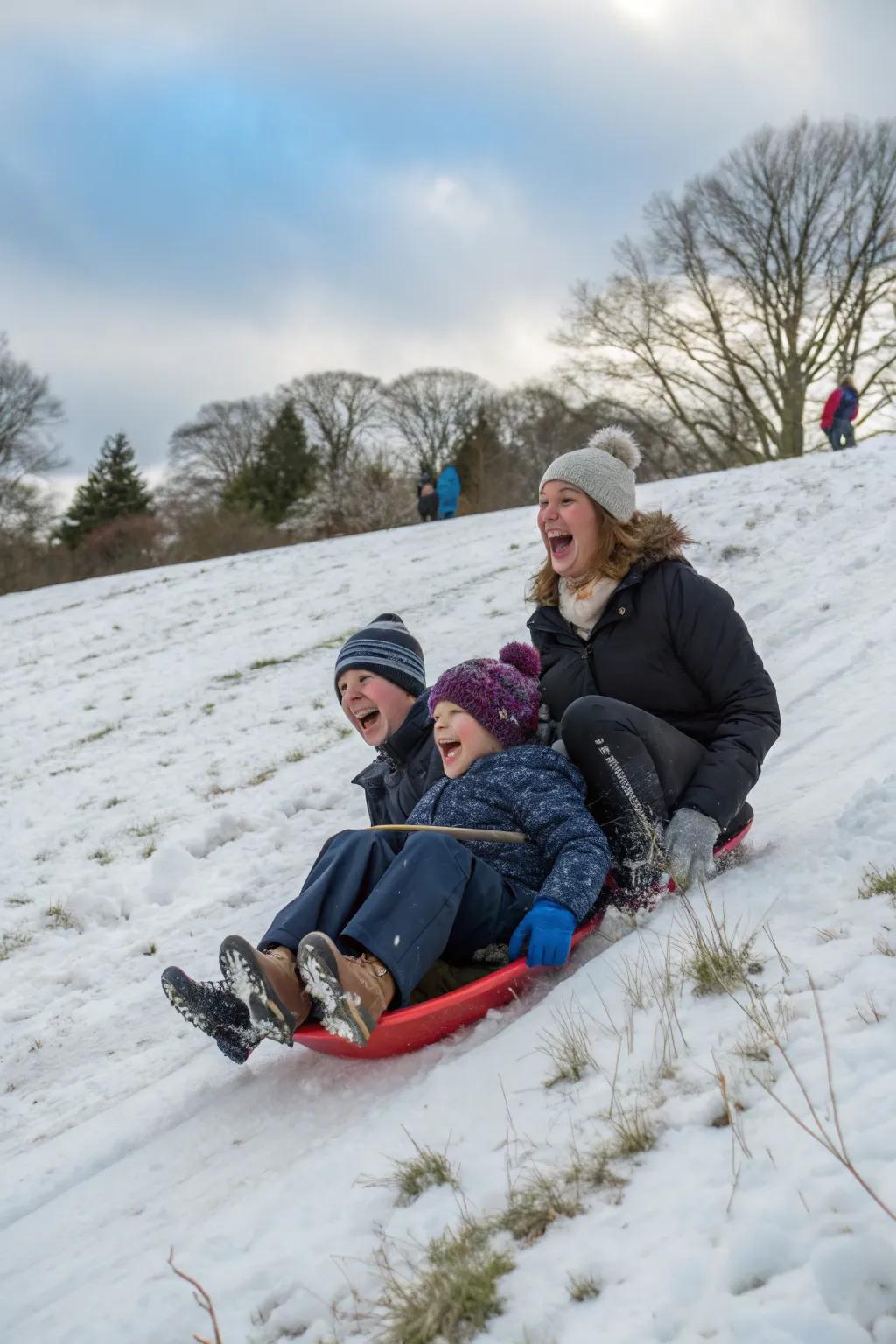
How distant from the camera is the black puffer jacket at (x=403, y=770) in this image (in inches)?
129

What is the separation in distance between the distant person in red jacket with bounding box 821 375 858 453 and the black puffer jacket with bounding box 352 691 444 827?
38.9ft

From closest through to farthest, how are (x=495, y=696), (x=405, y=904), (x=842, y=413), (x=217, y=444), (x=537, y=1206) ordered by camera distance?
(x=537, y=1206)
(x=405, y=904)
(x=495, y=696)
(x=842, y=413)
(x=217, y=444)

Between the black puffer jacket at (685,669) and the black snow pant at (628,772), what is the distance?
0.32ft

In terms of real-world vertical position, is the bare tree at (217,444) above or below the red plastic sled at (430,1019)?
above

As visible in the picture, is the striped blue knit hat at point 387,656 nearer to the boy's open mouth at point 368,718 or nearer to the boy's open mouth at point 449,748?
the boy's open mouth at point 368,718

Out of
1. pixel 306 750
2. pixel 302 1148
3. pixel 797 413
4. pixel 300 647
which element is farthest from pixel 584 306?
pixel 302 1148

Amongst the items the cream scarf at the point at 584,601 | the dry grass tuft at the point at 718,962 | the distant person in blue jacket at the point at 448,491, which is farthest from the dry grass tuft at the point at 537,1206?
the distant person in blue jacket at the point at 448,491

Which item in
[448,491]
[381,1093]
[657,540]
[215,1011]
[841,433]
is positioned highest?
[448,491]

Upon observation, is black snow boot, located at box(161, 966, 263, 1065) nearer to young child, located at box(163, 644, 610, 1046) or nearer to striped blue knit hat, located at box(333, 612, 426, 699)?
young child, located at box(163, 644, 610, 1046)

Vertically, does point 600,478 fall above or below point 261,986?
above

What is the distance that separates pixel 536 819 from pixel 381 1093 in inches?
30.9

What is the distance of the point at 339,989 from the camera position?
1988 millimetres

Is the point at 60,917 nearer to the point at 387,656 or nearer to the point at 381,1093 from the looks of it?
the point at 387,656

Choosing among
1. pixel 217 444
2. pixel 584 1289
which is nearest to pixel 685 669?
pixel 584 1289
